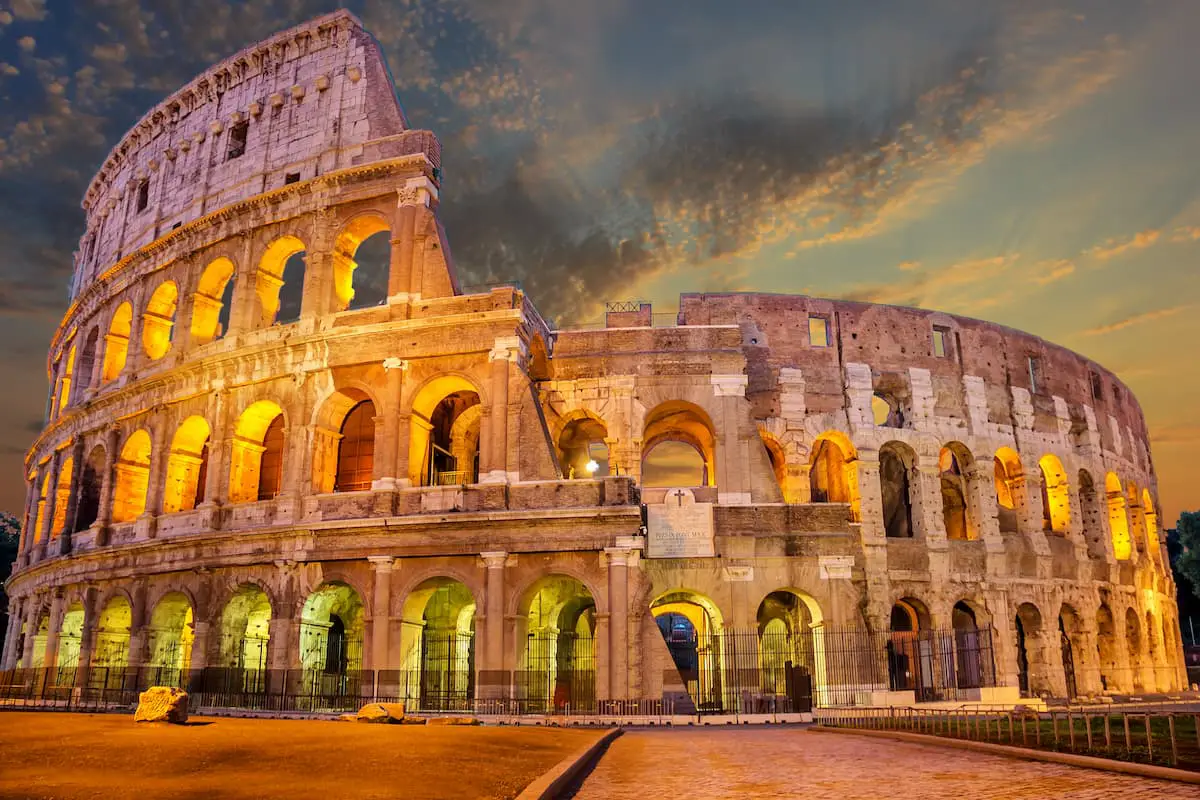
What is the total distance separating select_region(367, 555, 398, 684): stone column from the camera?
63.4 feet

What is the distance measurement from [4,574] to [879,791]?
4869 cm

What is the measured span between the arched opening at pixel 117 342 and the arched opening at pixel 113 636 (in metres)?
7.49

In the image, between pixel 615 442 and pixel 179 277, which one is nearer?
pixel 615 442

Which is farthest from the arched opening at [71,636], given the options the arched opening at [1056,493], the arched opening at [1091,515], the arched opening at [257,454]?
the arched opening at [1091,515]

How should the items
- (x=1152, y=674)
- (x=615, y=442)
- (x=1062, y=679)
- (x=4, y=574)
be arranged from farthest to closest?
(x=4, y=574), (x=1152, y=674), (x=1062, y=679), (x=615, y=442)

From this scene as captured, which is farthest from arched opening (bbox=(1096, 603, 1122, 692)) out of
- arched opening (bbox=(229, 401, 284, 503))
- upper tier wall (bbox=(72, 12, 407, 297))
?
upper tier wall (bbox=(72, 12, 407, 297))

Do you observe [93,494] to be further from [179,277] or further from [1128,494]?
[1128,494]

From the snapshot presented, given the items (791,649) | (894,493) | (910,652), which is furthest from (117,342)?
(910,652)

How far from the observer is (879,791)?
721 cm

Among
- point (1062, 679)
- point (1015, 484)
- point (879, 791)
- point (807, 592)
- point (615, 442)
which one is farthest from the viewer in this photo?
point (1015, 484)

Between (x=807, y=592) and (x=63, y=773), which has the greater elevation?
(x=807, y=592)

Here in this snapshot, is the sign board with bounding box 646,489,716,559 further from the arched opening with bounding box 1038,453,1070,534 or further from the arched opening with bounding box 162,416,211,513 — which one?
the arched opening with bounding box 1038,453,1070,534

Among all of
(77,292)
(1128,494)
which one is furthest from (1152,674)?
(77,292)

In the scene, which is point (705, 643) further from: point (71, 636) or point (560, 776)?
point (71, 636)
